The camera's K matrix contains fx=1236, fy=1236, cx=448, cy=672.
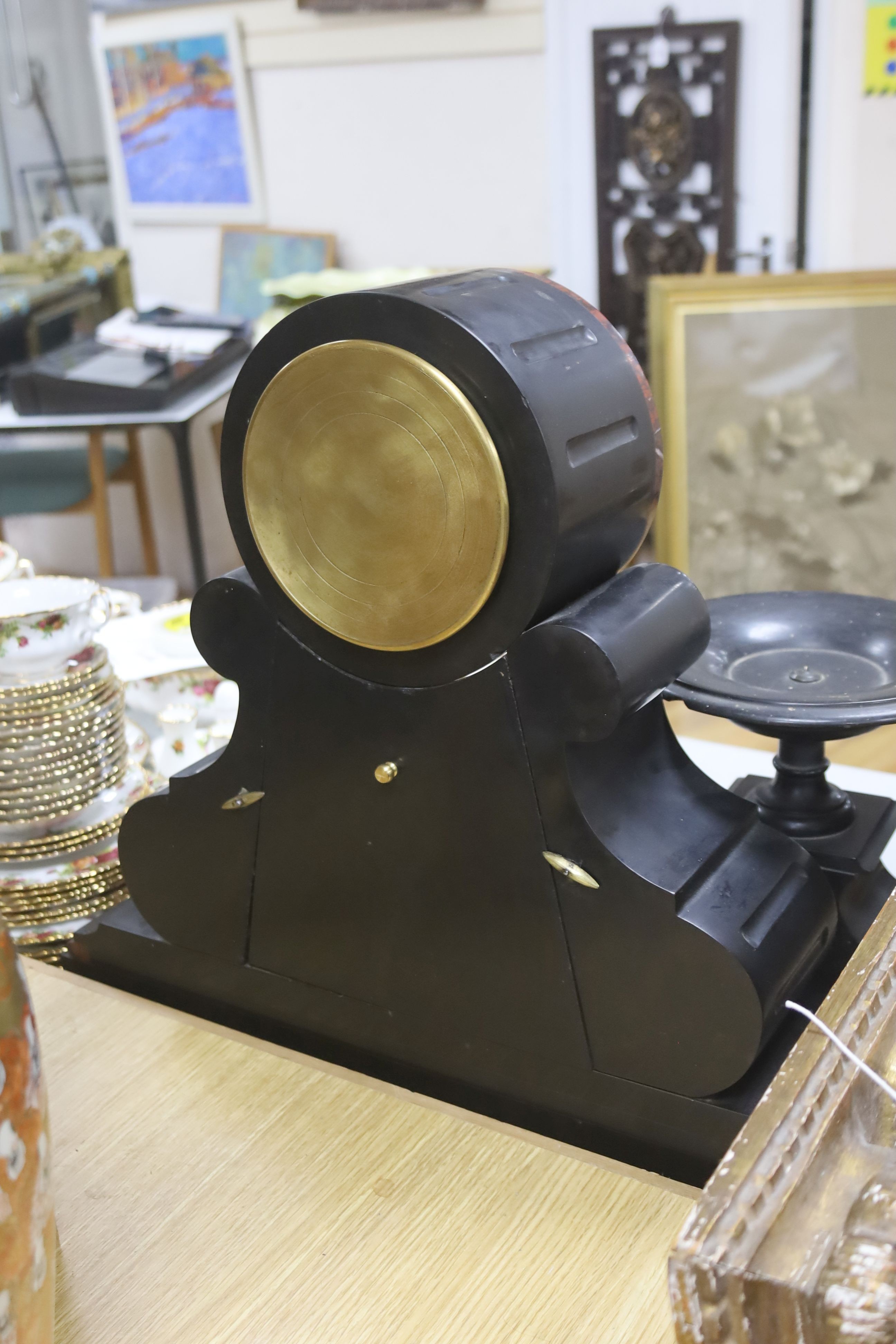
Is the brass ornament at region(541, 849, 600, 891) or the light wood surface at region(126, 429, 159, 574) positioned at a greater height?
the brass ornament at region(541, 849, 600, 891)

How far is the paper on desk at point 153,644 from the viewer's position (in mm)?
1484

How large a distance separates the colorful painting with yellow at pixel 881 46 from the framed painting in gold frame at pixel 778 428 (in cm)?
55

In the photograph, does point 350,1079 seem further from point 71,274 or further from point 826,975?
point 71,274

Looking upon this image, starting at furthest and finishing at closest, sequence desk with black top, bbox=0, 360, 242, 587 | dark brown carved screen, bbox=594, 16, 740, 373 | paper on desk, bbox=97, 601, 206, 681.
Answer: desk with black top, bbox=0, 360, 242, 587
dark brown carved screen, bbox=594, 16, 740, 373
paper on desk, bbox=97, 601, 206, 681

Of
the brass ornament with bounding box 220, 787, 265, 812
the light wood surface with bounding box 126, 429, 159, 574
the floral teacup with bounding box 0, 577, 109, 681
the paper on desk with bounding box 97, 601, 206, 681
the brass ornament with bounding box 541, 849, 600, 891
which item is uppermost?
the floral teacup with bounding box 0, 577, 109, 681

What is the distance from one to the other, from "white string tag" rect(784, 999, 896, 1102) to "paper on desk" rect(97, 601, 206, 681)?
98 centimetres

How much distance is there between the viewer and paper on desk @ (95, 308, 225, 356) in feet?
10.4

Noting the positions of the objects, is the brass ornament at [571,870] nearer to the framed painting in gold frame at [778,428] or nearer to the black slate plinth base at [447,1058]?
the black slate plinth base at [447,1058]

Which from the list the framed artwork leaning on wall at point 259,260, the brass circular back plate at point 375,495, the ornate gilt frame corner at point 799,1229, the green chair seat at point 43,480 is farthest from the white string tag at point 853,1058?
the framed artwork leaning on wall at point 259,260

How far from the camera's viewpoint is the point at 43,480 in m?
3.35

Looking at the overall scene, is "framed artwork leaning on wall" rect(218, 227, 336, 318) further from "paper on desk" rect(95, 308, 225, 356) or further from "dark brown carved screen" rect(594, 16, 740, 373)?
"dark brown carved screen" rect(594, 16, 740, 373)

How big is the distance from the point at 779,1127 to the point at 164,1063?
0.54 metres

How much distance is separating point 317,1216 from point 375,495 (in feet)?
1.50

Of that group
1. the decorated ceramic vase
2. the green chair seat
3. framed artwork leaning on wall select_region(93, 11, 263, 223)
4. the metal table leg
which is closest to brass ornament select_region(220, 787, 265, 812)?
the decorated ceramic vase
